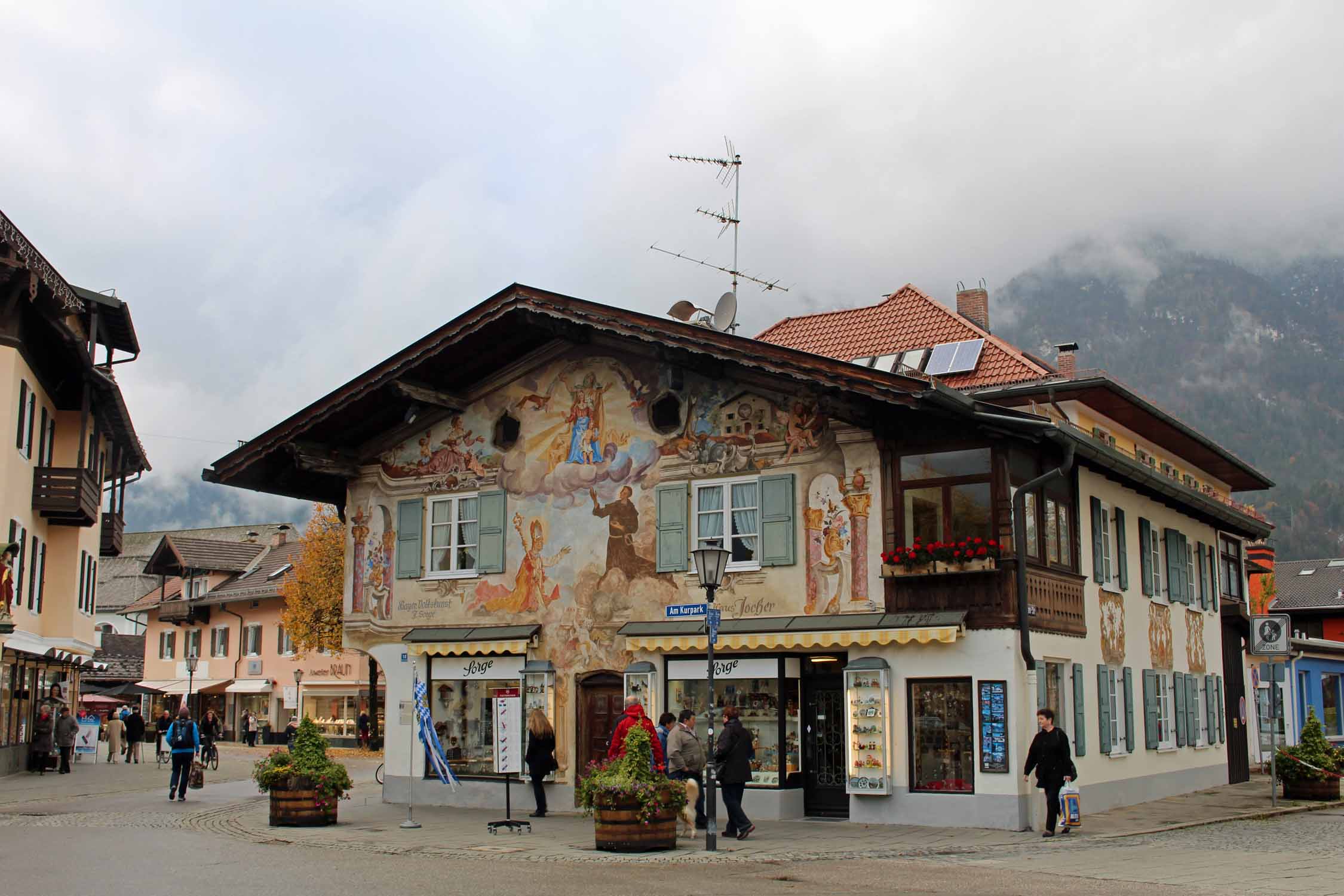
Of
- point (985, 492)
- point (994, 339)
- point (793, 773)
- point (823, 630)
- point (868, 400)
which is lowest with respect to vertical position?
point (793, 773)

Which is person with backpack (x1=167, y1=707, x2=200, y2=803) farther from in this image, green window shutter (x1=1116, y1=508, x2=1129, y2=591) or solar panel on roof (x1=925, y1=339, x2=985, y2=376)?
solar panel on roof (x1=925, y1=339, x2=985, y2=376)

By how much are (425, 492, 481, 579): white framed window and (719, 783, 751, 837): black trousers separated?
26.7 feet

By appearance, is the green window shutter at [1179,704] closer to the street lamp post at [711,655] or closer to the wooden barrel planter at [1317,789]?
the wooden barrel planter at [1317,789]

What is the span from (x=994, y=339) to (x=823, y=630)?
526 inches

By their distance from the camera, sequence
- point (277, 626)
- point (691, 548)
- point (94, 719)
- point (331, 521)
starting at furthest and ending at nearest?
point (277, 626), point (331, 521), point (94, 719), point (691, 548)

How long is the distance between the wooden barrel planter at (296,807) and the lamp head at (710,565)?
688 cm

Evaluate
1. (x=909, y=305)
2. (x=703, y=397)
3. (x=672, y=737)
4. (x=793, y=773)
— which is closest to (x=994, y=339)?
(x=909, y=305)

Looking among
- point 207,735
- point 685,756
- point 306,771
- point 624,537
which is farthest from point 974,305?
point 207,735

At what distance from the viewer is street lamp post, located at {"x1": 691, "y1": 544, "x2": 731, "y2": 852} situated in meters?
17.7

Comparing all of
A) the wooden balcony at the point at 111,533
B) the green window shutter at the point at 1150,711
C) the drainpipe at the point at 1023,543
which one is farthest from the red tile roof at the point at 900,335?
the wooden balcony at the point at 111,533

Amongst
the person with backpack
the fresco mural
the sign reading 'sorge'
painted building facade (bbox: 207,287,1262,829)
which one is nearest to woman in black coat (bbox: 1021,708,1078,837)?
painted building facade (bbox: 207,287,1262,829)

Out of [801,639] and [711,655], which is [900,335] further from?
[711,655]

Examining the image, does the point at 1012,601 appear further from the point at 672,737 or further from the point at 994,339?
the point at 994,339

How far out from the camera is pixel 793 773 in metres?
22.5
